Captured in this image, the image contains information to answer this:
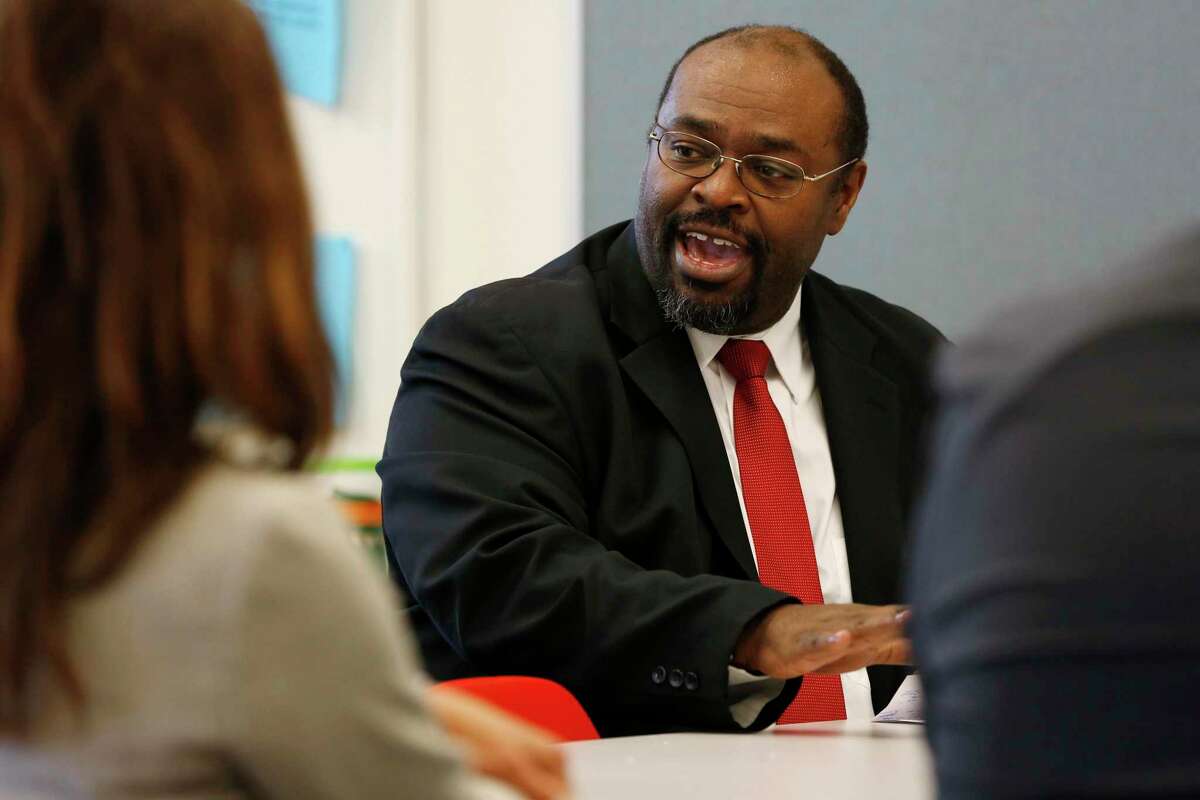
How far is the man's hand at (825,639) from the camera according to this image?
1802mm

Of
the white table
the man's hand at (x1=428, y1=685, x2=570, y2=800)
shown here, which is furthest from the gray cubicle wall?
the man's hand at (x1=428, y1=685, x2=570, y2=800)

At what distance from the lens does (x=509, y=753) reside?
1032 millimetres

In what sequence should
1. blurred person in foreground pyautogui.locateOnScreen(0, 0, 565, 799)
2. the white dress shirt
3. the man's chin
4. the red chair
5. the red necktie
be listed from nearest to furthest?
blurred person in foreground pyautogui.locateOnScreen(0, 0, 565, 799) < the red chair < the red necktie < the white dress shirt < the man's chin

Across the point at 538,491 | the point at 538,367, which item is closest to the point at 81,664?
the point at 538,491

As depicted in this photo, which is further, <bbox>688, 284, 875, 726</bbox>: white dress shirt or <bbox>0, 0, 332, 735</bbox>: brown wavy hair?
<bbox>688, 284, 875, 726</bbox>: white dress shirt

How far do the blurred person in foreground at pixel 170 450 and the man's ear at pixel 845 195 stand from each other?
206cm

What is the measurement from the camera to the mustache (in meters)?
2.55

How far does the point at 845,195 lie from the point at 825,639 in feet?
4.05

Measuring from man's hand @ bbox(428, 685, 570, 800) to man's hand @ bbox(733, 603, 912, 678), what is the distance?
81 cm

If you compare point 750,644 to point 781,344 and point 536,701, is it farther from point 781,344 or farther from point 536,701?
point 781,344

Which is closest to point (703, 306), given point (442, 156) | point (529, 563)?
point (529, 563)

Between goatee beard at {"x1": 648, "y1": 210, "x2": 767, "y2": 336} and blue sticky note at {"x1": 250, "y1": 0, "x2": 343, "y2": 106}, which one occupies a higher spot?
blue sticky note at {"x1": 250, "y1": 0, "x2": 343, "y2": 106}

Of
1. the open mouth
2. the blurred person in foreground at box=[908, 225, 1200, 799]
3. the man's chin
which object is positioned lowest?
the man's chin

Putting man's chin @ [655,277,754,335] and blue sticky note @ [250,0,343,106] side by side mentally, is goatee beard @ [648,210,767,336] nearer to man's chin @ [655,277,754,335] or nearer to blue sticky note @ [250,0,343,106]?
man's chin @ [655,277,754,335]
